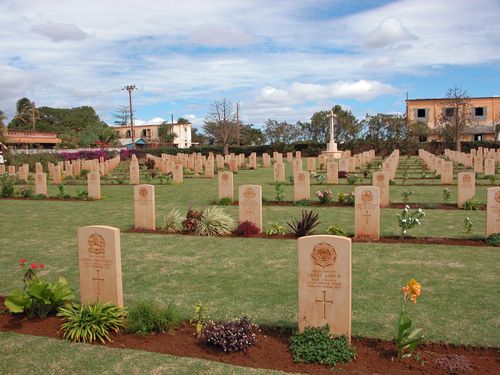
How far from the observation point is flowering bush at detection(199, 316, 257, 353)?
511 centimetres

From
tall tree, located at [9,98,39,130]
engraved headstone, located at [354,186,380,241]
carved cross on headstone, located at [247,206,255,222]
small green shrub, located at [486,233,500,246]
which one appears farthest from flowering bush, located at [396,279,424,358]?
tall tree, located at [9,98,39,130]

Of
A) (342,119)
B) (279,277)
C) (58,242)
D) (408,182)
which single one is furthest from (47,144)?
(279,277)

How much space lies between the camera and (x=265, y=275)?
8188 millimetres

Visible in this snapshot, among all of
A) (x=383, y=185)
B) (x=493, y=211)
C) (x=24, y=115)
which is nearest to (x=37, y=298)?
(x=493, y=211)

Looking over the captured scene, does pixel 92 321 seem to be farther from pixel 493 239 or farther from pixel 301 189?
pixel 301 189

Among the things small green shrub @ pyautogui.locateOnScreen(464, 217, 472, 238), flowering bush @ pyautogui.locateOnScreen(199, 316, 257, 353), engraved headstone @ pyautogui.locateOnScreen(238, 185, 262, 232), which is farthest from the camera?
engraved headstone @ pyautogui.locateOnScreen(238, 185, 262, 232)

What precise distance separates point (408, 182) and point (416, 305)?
18.1 metres

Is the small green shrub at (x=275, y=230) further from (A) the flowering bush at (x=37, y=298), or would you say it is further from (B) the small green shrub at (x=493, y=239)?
(A) the flowering bush at (x=37, y=298)

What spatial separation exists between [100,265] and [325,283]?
2844mm

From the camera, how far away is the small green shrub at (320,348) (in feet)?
16.2

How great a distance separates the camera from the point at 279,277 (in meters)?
8.06

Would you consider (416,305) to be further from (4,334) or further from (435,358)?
(4,334)

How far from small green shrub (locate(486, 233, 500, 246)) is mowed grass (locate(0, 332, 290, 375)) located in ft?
23.8

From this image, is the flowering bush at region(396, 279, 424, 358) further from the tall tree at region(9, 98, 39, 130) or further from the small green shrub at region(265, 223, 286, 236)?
the tall tree at region(9, 98, 39, 130)
